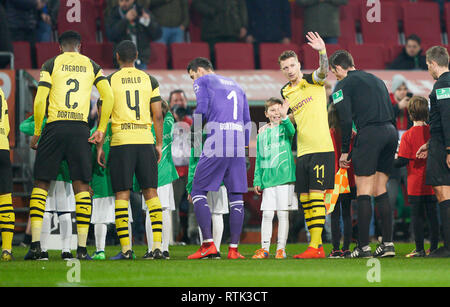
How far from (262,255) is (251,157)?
15.2 feet

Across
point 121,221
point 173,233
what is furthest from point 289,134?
point 173,233

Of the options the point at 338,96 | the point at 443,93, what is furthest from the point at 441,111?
the point at 338,96

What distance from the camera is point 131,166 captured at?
7.32 m

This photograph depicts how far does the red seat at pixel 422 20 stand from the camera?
15.7 meters

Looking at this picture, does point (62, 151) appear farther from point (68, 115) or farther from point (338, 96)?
point (338, 96)

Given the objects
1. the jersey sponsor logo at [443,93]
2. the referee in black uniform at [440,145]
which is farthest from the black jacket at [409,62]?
the jersey sponsor logo at [443,93]

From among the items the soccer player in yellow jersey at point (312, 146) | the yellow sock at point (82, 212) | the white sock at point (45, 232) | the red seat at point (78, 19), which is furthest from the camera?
the red seat at point (78, 19)

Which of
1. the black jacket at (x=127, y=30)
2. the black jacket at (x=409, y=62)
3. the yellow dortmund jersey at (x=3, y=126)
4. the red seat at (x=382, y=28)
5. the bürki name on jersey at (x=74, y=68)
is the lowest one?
the yellow dortmund jersey at (x=3, y=126)

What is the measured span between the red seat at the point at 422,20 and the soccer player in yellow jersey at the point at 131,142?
955 centimetres

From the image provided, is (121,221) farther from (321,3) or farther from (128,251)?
(321,3)

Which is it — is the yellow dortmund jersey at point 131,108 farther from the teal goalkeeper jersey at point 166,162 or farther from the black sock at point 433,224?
the black sock at point 433,224

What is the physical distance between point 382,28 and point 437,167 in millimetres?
8668

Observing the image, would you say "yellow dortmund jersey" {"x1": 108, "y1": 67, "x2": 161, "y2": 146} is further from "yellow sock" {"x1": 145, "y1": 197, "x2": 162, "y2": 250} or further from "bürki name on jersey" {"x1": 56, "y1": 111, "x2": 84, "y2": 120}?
"yellow sock" {"x1": 145, "y1": 197, "x2": 162, "y2": 250}

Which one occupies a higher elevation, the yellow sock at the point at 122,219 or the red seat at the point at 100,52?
the red seat at the point at 100,52
